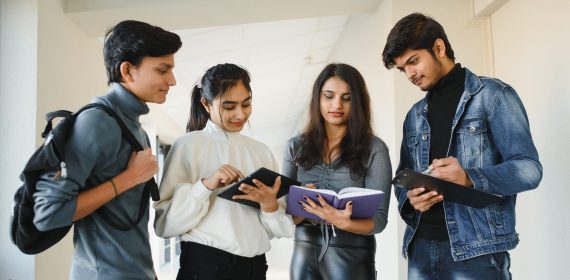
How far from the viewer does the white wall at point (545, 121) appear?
2117 millimetres

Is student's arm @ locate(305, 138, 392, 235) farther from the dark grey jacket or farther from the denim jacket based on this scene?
the dark grey jacket

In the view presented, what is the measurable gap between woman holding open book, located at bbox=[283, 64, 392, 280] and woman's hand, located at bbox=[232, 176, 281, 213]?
0.38 ft

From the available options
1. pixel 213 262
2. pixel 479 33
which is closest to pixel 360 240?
pixel 213 262

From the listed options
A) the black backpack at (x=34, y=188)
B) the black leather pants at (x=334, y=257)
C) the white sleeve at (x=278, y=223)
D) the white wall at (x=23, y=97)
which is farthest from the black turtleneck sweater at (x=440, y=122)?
the white wall at (x=23, y=97)

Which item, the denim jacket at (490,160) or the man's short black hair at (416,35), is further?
the man's short black hair at (416,35)

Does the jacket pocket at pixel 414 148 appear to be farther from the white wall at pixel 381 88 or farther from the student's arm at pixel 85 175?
the white wall at pixel 381 88

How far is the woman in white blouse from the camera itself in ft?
4.84

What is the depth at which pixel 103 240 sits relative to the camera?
1.23m

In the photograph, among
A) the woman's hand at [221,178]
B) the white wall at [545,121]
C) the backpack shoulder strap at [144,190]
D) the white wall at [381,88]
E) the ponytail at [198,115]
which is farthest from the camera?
the white wall at [381,88]

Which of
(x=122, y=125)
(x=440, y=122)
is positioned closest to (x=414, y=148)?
(x=440, y=122)

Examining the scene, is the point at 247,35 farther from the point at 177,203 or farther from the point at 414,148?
the point at 177,203

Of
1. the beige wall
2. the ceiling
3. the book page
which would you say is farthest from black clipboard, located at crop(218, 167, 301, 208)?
the beige wall

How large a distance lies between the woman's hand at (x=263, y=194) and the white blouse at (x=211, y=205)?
0.04m

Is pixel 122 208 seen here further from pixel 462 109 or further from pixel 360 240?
pixel 462 109
